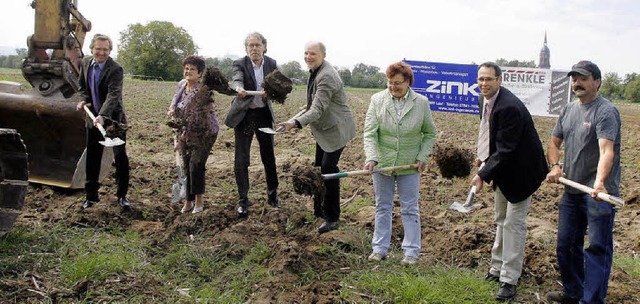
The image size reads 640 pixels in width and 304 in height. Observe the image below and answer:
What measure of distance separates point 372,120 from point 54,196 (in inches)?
153

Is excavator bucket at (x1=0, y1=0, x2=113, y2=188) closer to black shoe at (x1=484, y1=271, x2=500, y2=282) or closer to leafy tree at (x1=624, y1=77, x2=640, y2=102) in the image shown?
black shoe at (x1=484, y1=271, x2=500, y2=282)

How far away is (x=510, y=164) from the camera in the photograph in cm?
385

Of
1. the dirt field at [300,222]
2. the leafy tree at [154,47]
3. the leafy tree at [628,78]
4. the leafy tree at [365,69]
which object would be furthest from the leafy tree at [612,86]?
the dirt field at [300,222]

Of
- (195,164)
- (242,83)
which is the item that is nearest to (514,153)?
(242,83)

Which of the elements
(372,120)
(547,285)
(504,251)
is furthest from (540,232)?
(372,120)

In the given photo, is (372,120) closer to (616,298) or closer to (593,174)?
(593,174)

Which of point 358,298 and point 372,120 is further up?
point 372,120

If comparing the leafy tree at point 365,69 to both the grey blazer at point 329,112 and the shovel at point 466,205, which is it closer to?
the shovel at point 466,205

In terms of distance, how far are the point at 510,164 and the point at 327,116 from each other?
5.87 feet

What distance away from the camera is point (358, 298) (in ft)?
12.6

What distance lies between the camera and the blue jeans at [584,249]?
143 inches

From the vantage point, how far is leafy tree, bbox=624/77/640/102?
7088 centimetres

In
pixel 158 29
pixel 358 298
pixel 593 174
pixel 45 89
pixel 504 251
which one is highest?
pixel 158 29

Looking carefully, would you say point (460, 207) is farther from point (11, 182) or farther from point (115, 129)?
point (11, 182)
